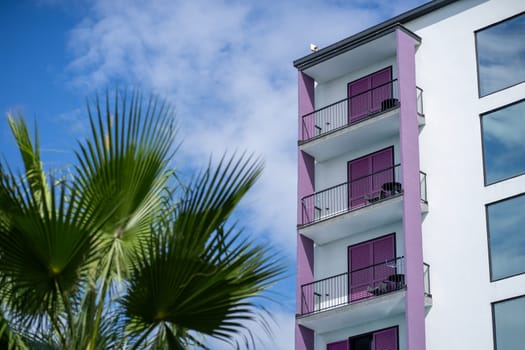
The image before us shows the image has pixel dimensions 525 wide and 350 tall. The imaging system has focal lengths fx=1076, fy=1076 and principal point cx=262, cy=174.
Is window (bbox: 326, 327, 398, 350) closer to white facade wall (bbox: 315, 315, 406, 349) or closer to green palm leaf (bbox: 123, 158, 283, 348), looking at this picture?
white facade wall (bbox: 315, 315, 406, 349)

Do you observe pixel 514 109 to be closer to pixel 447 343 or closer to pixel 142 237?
pixel 447 343

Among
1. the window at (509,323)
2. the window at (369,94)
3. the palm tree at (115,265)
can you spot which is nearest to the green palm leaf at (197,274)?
the palm tree at (115,265)

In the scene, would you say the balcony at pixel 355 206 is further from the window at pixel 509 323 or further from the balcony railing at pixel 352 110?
the window at pixel 509 323

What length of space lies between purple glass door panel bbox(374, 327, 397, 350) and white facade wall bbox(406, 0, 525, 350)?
1.49 metres

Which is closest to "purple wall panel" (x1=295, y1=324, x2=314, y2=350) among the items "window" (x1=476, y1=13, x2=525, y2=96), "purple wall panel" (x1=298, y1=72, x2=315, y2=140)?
"purple wall panel" (x1=298, y1=72, x2=315, y2=140)

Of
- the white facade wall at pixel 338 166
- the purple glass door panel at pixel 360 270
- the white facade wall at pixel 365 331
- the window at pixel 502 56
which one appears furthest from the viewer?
the white facade wall at pixel 338 166

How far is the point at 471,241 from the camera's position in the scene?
1224 inches

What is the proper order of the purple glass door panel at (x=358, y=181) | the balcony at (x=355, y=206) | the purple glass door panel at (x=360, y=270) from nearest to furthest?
the balcony at (x=355, y=206), the purple glass door panel at (x=360, y=270), the purple glass door panel at (x=358, y=181)

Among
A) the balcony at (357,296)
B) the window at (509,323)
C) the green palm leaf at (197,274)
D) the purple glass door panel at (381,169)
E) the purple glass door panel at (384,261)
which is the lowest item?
the green palm leaf at (197,274)

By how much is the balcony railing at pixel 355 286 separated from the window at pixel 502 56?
6.04 m

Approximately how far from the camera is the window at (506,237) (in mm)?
30109

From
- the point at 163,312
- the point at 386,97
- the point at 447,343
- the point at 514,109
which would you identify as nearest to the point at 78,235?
the point at 163,312

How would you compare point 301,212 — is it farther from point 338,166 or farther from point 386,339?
point 386,339

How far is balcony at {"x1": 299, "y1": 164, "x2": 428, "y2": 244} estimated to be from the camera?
33.4 metres
